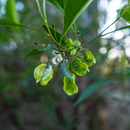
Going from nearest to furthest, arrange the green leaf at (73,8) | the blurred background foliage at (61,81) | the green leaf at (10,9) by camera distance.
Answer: the green leaf at (73,8)
the green leaf at (10,9)
the blurred background foliage at (61,81)

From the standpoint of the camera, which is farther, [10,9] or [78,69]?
[10,9]

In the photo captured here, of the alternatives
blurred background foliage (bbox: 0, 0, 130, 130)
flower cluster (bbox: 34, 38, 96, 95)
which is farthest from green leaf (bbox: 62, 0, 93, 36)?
blurred background foliage (bbox: 0, 0, 130, 130)

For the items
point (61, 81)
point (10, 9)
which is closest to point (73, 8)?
point (10, 9)

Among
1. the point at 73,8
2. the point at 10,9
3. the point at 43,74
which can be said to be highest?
the point at 10,9

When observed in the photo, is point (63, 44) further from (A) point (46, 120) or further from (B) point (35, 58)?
(A) point (46, 120)

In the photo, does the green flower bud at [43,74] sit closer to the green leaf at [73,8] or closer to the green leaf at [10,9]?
the green leaf at [73,8]

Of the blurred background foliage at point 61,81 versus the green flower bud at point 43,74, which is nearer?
the green flower bud at point 43,74

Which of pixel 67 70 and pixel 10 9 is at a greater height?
pixel 10 9

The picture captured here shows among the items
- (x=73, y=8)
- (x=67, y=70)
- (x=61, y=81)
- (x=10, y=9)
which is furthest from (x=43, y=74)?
(x=61, y=81)

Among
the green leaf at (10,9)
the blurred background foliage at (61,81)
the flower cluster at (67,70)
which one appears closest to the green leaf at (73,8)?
the flower cluster at (67,70)

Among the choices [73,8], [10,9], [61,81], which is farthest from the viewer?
[61,81]

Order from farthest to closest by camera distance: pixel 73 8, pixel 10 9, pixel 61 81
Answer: pixel 61 81 → pixel 10 9 → pixel 73 8

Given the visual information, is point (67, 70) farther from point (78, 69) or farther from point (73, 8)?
point (73, 8)
